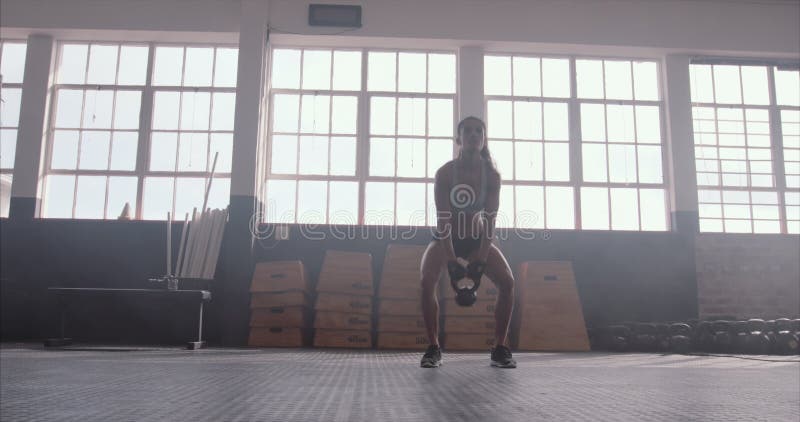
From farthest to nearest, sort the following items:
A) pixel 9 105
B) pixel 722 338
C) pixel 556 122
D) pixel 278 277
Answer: pixel 556 122 → pixel 9 105 → pixel 278 277 → pixel 722 338

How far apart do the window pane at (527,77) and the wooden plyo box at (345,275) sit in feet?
9.76

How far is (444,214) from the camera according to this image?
11.8 ft

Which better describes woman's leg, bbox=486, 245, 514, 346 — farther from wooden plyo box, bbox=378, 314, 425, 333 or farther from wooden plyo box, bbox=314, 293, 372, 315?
wooden plyo box, bbox=314, 293, 372, 315

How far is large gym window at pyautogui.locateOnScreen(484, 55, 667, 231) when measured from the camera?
754 cm

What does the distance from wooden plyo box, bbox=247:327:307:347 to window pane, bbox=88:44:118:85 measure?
12.0 feet

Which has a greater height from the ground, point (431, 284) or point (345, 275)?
point (345, 275)

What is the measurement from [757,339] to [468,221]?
4.09 metres

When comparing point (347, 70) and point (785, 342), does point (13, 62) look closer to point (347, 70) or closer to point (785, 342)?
point (347, 70)

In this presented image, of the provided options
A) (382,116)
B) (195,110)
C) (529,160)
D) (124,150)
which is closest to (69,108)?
(124,150)

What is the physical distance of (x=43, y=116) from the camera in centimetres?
735

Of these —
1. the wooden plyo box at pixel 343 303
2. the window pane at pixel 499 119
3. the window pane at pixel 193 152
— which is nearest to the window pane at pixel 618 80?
the window pane at pixel 499 119

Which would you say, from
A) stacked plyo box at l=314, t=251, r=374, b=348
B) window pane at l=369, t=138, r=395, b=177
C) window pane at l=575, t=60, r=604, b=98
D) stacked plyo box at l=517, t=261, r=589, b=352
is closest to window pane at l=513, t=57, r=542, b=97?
window pane at l=575, t=60, r=604, b=98

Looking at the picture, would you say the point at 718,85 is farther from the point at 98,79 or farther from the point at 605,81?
the point at 98,79

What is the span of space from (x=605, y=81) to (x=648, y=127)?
2.56 feet
